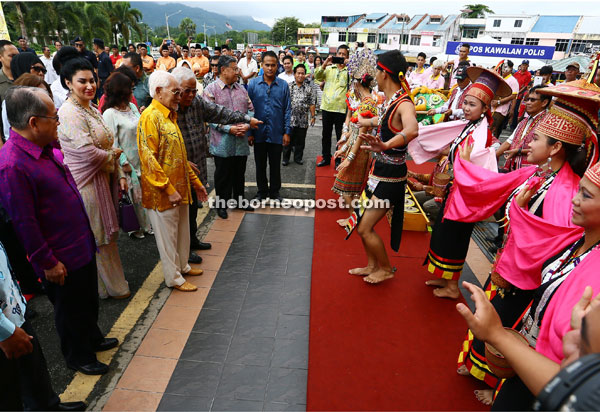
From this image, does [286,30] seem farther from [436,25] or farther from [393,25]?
[436,25]

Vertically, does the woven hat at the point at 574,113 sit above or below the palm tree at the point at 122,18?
below

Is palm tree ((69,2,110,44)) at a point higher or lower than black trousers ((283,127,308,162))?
higher

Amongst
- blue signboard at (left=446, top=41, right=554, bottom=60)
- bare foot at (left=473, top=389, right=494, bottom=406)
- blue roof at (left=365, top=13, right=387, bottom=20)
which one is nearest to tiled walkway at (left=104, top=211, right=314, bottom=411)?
bare foot at (left=473, top=389, right=494, bottom=406)

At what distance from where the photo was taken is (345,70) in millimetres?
6551

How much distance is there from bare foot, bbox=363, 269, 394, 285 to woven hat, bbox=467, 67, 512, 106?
168cm

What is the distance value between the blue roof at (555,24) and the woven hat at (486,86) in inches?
1911

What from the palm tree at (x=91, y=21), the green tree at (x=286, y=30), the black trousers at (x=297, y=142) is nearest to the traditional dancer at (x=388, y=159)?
the black trousers at (x=297, y=142)

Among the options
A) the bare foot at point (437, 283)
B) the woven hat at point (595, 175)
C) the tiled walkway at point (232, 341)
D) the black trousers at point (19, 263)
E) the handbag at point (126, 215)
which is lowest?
the tiled walkway at point (232, 341)

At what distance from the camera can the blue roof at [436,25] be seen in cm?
5204

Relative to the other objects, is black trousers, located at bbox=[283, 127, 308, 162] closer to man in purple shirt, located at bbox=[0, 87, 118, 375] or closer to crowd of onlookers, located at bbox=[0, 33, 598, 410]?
crowd of onlookers, located at bbox=[0, 33, 598, 410]

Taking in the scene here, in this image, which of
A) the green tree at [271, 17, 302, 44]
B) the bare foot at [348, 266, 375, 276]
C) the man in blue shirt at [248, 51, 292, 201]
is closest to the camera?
the bare foot at [348, 266, 375, 276]

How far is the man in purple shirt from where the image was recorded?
1864mm

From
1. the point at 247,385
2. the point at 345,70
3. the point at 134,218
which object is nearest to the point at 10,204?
the point at 134,218

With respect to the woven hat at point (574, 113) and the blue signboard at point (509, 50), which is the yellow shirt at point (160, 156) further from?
the blue signboard at point (509, 50)
